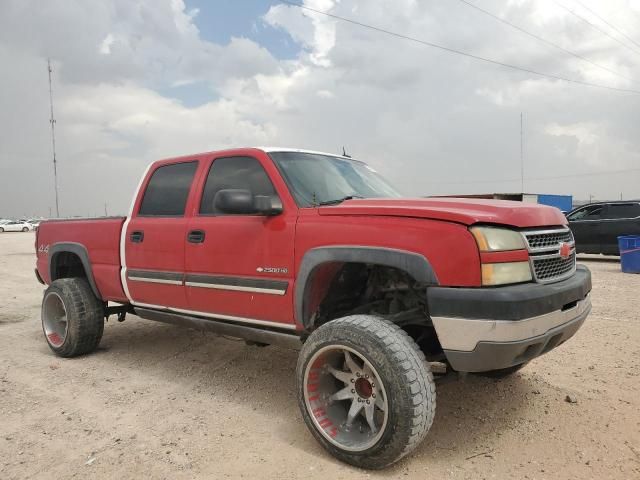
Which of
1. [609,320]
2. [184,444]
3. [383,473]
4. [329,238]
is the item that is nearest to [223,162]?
[329,238]

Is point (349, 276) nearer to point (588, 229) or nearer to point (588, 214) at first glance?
point (588, 229)

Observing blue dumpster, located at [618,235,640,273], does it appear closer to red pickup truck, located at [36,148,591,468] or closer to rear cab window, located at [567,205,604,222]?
rear cab window, located at [567,205,604,222]

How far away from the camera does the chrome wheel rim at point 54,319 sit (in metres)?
5.28

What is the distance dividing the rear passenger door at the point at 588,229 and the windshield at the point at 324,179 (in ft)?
34.6

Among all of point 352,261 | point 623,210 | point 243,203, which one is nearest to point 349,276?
point 352,261

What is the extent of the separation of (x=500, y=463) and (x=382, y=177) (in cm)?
260

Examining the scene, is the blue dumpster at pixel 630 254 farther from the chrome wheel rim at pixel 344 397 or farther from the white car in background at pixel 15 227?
the white car in background at pixel 15 227

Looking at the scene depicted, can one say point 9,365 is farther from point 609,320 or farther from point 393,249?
point 609,320

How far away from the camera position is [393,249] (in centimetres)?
282

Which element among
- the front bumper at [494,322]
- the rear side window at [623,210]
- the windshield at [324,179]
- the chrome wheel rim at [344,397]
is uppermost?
the windshield at [324,179]

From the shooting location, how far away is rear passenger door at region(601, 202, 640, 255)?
12.4m

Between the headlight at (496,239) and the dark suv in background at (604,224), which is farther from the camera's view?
the dark suv in background at (604,224)

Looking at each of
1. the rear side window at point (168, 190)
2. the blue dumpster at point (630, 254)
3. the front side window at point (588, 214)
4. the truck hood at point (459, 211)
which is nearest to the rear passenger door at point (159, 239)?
the rear side window at point (168, 190)

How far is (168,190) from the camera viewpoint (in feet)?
14.5
